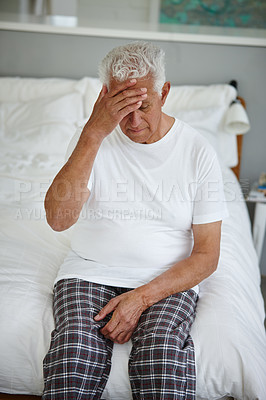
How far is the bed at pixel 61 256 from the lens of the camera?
46.1 inches

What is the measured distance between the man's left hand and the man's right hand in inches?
18.9

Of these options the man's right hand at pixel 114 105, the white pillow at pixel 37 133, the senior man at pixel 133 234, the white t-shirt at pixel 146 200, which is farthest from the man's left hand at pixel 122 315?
the white pillow at pixel 37 133

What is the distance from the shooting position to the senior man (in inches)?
44.2

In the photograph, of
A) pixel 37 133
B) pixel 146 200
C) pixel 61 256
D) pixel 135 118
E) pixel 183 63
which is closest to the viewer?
pixel 135 118

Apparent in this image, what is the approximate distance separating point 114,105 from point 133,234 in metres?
0.40

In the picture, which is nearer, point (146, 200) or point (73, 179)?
point (73, 179)

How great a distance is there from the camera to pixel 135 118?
1.27m

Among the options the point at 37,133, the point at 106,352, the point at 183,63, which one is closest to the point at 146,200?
the point at 106,352

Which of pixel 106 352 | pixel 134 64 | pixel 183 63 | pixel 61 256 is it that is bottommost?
pixel 106 352

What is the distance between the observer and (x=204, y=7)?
2779mm

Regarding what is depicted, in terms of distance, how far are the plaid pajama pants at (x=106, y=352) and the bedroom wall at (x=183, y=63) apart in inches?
73.1

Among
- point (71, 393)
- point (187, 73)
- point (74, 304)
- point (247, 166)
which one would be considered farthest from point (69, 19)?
point (71, 393)

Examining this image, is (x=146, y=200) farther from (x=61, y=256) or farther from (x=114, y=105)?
(x=61, y=256)

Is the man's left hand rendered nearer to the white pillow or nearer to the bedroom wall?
the white pillow
